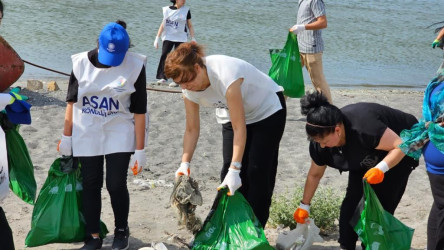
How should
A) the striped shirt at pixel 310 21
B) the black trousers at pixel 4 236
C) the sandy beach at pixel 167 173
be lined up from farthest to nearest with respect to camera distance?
the striped shirt at pixel 310 21, the sandy beach at pixel 167 173, the black trousers at pixel 4 236

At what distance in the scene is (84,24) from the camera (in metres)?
16.2

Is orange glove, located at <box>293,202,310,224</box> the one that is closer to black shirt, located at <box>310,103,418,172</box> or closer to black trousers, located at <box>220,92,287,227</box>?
black trousers, located at <box>220,92,287,227</box>

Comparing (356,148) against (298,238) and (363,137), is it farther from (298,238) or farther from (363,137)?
(298,238)

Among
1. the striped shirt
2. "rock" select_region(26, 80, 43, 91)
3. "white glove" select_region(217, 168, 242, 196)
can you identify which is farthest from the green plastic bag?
"rock" select_region(26, 80, 43, 91)

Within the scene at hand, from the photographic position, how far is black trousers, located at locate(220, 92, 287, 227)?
4.43 meters

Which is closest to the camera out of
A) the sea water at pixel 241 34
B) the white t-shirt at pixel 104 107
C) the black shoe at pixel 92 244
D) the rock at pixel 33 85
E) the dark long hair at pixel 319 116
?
the dark long hair at pixel 319 116

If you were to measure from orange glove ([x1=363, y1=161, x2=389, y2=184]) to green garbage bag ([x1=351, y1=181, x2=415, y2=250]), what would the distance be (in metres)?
0.08

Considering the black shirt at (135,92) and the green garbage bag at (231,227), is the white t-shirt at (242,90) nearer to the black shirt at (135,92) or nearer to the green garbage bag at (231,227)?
the black shirt at (135,92)

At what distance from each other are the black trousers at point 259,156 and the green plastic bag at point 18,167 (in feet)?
4.00

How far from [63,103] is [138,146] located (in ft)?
14.8

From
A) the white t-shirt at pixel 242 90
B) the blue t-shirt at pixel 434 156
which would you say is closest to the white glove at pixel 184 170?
the white t-shirt at pixel 242 90

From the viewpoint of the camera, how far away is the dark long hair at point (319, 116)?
13.6ft

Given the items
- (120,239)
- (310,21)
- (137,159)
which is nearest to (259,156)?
(137,159)

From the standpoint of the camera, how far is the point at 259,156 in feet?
14.5
